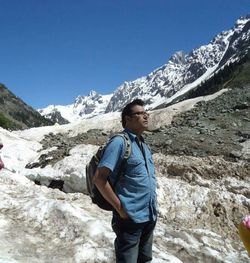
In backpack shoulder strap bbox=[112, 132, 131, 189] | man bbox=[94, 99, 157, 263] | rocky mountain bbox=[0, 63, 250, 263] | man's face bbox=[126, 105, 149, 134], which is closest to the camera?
man bbox=[94, 99, 157, 263]

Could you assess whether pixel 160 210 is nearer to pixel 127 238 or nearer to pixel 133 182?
pixel 127 238

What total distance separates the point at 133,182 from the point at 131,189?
0.29ft

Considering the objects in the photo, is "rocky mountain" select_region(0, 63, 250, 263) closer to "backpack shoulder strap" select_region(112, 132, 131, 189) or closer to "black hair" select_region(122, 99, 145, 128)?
"backpack shoulder strap" select_region(112, 132, 131, 189)

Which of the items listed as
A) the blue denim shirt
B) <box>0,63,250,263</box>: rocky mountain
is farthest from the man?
<box>0,63,250,263</box>: rocky mountain

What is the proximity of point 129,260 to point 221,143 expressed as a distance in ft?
61.3

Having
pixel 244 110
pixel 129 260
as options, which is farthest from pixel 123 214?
pixel 244 110

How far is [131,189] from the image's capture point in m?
5.16

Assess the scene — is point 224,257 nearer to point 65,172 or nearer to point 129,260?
point 129,260

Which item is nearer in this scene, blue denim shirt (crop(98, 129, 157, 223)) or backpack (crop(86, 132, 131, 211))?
blue denim shirt (crop(98, 129, 157, 223))

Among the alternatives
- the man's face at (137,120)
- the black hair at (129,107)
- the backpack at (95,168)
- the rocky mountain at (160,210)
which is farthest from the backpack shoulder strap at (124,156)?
the rocky mountain at (160,210)

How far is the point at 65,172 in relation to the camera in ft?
43.7

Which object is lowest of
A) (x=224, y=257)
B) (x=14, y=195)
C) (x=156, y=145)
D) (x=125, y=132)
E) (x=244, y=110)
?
(x=224, y=257)

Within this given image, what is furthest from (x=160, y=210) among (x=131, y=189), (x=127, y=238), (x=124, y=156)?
(x=124, y=156)

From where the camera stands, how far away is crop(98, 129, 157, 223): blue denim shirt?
199 inches
